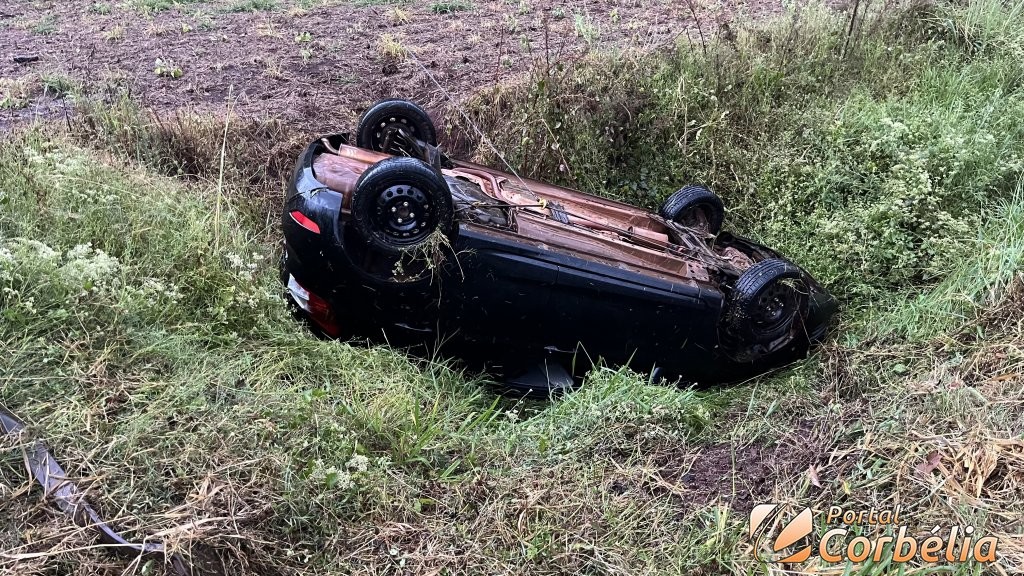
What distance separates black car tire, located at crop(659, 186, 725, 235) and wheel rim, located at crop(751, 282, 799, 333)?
3.42ft

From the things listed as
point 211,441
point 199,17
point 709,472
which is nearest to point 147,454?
point 211,441

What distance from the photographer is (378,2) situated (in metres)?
9.01

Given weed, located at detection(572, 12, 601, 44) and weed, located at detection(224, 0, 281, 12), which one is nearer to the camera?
weed, located at detection(572, 12, 601, 44)

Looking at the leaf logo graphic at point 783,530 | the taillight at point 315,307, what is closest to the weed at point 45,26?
the taillight at point 315,307

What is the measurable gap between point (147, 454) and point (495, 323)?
1.80 m

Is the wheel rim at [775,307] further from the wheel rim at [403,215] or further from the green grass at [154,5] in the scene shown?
the green grass at [154,5]

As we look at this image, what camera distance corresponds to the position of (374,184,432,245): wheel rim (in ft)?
10.6

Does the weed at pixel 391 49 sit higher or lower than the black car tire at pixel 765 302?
higher

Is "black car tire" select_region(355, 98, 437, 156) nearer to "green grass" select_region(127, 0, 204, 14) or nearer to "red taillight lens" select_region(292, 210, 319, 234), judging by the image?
"red taillight lens" select_region(292, 210, 319, 234)

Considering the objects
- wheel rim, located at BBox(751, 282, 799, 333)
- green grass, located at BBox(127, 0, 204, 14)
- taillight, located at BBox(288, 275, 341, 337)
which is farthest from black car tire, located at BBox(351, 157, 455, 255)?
green grass, located at BBox(127, 0, 204, 14)

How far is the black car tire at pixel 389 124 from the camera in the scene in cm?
472

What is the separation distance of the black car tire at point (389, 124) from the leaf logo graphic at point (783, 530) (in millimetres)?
3276

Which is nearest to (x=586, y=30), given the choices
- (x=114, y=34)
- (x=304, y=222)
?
(x=304, y=222)

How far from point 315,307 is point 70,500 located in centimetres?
159
